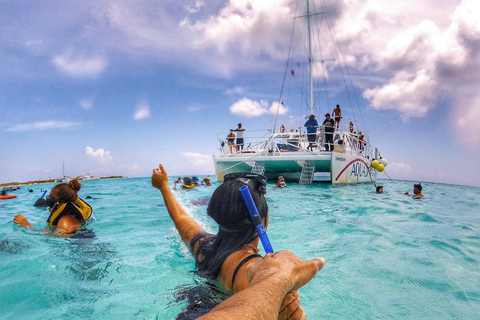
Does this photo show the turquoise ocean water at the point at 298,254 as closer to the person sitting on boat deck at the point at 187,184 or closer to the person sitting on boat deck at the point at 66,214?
the person sitting on boat deck at the point at 66,214

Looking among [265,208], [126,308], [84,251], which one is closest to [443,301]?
[265,208]

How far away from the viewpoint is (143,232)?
4.76 m

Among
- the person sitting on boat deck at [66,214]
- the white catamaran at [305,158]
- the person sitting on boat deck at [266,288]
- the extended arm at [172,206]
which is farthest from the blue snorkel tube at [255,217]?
the white catamaran at [305,158]

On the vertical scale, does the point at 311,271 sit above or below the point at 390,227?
above

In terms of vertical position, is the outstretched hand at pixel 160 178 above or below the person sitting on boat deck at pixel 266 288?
above

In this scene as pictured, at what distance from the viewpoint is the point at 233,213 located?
4.94ft

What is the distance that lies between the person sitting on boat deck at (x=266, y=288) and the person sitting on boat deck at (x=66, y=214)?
3.78 meters

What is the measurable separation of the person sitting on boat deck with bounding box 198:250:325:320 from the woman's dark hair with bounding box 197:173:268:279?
55 centimetres

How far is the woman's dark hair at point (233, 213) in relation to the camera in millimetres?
1505

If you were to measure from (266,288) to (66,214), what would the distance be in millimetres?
A: 4289

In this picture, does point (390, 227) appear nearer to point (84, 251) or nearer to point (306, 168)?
point (84, 251)

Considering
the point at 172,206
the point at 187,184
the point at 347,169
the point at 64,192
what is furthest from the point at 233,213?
the point at 347,169

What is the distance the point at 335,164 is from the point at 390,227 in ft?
30.4

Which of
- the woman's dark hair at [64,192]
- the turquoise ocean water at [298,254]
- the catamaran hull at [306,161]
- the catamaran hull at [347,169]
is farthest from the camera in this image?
the catamaran hull at [347,169]
